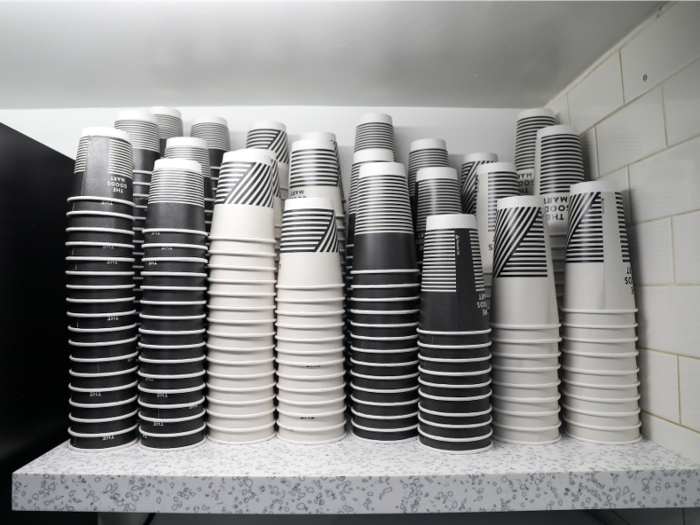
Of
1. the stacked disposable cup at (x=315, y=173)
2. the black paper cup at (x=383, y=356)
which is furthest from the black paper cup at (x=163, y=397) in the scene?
the stacked disposable cup at (x=315, y=173)

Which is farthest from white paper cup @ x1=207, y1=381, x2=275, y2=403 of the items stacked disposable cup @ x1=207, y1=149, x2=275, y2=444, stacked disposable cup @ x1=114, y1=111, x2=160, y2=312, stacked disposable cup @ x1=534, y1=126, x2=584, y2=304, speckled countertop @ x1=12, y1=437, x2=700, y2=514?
stacked disposable cup @ x1=534, y1=126, x2=584, y2=304

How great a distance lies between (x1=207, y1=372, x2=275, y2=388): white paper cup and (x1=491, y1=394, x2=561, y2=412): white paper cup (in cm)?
46

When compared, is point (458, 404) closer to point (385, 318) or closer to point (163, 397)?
point (385, 318)

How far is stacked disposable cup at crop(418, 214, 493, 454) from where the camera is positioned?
0.75 meters

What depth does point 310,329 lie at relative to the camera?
0.80m

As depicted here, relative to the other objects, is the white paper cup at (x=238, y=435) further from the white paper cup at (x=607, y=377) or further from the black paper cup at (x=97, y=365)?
the white paper cup at (x=607, y=377)

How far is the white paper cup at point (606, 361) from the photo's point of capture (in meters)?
0.79

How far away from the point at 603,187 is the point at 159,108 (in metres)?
1.03

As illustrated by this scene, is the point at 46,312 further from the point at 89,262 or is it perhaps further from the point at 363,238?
the point at 363,238

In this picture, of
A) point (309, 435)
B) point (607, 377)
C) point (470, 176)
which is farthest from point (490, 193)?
point (309, 435)

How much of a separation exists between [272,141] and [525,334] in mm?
727

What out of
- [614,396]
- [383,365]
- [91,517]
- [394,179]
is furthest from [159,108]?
[614,396]

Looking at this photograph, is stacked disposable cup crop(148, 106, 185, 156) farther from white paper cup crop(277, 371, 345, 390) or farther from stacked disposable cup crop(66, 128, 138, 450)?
white paper cup crop(277, 371, 345, 390)

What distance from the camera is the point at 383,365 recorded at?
2.65 ft
